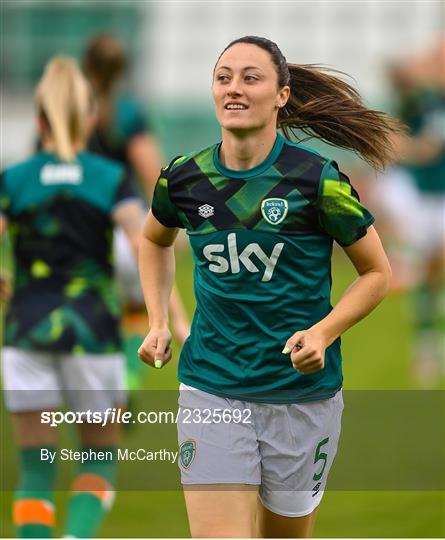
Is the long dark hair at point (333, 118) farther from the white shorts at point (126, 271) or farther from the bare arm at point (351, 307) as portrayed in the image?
the white shorts at point (126, 271)

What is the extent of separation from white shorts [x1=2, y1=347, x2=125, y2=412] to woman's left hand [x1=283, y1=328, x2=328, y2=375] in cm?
184

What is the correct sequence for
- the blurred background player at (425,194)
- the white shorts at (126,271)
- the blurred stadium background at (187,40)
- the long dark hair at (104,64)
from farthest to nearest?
the blurred stadium background at (187,40) → the blurred background player at (425,194) → the white shorts at (126,271) → the long dark hair at (104,64)

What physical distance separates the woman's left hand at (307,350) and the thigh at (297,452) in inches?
11.1

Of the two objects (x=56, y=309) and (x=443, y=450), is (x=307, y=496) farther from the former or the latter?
(x=443, y=450)

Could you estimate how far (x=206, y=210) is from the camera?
14.0ft

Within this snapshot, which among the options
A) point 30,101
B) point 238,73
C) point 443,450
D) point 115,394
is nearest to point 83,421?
point 115,394

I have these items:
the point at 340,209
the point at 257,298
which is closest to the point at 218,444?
the point at 257,298

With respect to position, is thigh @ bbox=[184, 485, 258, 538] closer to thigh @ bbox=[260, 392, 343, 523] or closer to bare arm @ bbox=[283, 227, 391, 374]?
thigh @ bbox=[260, 392, 343, 523]

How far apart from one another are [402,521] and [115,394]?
169 cm

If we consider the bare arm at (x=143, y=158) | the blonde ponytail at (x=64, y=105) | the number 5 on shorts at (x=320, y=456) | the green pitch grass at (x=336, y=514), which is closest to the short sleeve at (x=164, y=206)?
the number 5 on shorts at (x=320, y=456)

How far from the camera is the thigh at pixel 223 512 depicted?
4.16 meters

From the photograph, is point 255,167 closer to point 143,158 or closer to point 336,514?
point 336,514

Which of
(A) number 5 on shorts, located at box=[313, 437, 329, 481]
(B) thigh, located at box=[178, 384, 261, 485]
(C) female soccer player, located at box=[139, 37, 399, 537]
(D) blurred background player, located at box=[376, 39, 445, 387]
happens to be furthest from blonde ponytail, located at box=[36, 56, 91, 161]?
(D) blurred background player, located at box=[376, 39, 445, 387]

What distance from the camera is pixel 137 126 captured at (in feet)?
25.0
